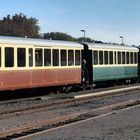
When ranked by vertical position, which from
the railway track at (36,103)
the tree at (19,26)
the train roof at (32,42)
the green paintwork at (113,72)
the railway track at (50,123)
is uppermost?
the tree at (19,26)

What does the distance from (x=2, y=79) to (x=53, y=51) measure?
504 centimetres

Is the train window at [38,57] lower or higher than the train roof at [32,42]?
lower

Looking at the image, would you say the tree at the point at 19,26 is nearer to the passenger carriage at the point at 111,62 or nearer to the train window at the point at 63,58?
the passenger carriage at the point at 111,62

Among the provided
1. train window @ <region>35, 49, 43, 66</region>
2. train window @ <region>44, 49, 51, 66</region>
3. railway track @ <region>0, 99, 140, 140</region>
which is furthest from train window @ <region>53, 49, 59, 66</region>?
railway track @ <region>0, 99, 140, 140</region>


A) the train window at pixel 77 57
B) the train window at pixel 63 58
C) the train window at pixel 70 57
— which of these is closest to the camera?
the train window at pixel 63 58

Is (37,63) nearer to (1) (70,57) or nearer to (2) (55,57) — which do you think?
(2) (55,57)

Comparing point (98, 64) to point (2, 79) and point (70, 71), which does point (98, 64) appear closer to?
point (70, 71)

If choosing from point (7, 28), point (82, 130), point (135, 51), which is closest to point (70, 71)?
point (135, 51)

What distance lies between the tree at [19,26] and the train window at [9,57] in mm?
77426

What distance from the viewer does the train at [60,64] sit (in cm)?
2359

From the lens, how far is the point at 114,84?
124 feet

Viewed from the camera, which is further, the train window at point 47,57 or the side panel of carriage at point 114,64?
the side panel of carriage at point 114,64

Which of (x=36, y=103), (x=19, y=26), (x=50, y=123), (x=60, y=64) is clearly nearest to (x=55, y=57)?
(x=60, y=64)

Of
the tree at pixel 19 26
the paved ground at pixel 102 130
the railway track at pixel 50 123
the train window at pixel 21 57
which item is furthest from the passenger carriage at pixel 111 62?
the tree at pixel 19 26
